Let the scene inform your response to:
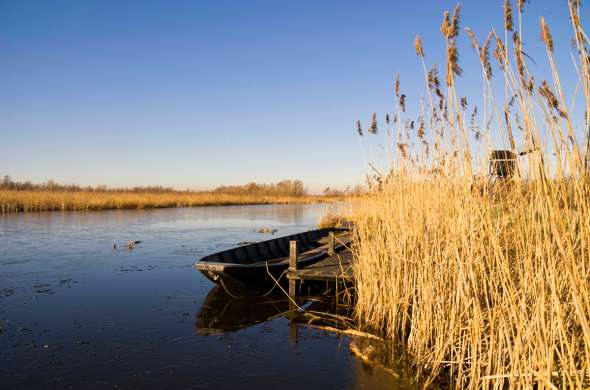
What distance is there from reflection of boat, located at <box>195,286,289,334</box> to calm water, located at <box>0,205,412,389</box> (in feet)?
0.05

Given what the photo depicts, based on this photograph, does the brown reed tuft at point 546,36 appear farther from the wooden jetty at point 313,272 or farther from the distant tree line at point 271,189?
the distant tree line at point 271,189

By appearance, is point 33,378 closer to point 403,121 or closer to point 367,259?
point 367,259

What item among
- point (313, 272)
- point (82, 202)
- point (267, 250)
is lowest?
point (313, 272)

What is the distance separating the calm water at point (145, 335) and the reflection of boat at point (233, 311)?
0.02m

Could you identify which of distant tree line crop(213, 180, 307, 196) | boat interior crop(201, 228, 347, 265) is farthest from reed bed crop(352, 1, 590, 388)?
distant tree line crop(213, 180, 307, 196)

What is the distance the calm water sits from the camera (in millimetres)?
4137

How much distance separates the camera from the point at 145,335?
5.34 m

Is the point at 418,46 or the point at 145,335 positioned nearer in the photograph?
the point at 418,46

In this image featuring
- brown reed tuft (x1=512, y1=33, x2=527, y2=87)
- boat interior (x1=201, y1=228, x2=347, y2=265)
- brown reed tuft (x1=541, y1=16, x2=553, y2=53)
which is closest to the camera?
brown reed tuft (x1=541, y1=16, x2=553, y2=53)

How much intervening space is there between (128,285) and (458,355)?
6499 millimetres

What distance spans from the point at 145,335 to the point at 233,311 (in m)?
1.47

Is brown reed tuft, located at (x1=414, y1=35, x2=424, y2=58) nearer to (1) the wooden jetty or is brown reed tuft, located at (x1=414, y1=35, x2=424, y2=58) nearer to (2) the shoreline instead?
(1) the wooden jetty

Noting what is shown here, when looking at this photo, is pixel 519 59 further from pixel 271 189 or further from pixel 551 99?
pixel 271 189

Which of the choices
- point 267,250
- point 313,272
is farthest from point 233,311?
point 267,250
